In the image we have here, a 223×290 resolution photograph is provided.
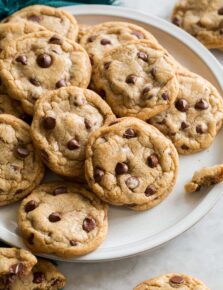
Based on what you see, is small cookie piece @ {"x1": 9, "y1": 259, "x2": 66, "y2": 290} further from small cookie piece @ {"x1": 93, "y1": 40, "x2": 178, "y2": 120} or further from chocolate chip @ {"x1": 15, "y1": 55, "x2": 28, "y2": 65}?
chocolate chip @ {"x1": 15, "y1": 55, "x2": 28, "y2": 65}

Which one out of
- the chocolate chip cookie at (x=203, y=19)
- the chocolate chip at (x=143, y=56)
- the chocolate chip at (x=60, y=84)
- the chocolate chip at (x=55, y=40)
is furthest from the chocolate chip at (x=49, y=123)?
the chocolate chip cookie at (x=203, y=19)

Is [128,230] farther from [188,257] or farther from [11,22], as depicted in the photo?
[11,22]

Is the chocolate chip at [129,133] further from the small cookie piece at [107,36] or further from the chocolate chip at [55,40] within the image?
the chocolate chip at [55,40]

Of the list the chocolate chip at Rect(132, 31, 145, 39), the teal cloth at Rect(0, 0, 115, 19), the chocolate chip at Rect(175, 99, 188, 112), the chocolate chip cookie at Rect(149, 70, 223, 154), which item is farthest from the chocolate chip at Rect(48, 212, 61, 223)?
the teal cloth at Rect(0, 0, 115, 19)

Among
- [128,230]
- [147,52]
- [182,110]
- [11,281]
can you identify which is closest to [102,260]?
[128,230]

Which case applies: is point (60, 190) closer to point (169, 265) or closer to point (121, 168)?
point (121, 168)

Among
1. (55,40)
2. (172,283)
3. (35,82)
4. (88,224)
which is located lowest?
(172,283)

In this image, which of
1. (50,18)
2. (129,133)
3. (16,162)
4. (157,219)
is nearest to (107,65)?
(129,133)
